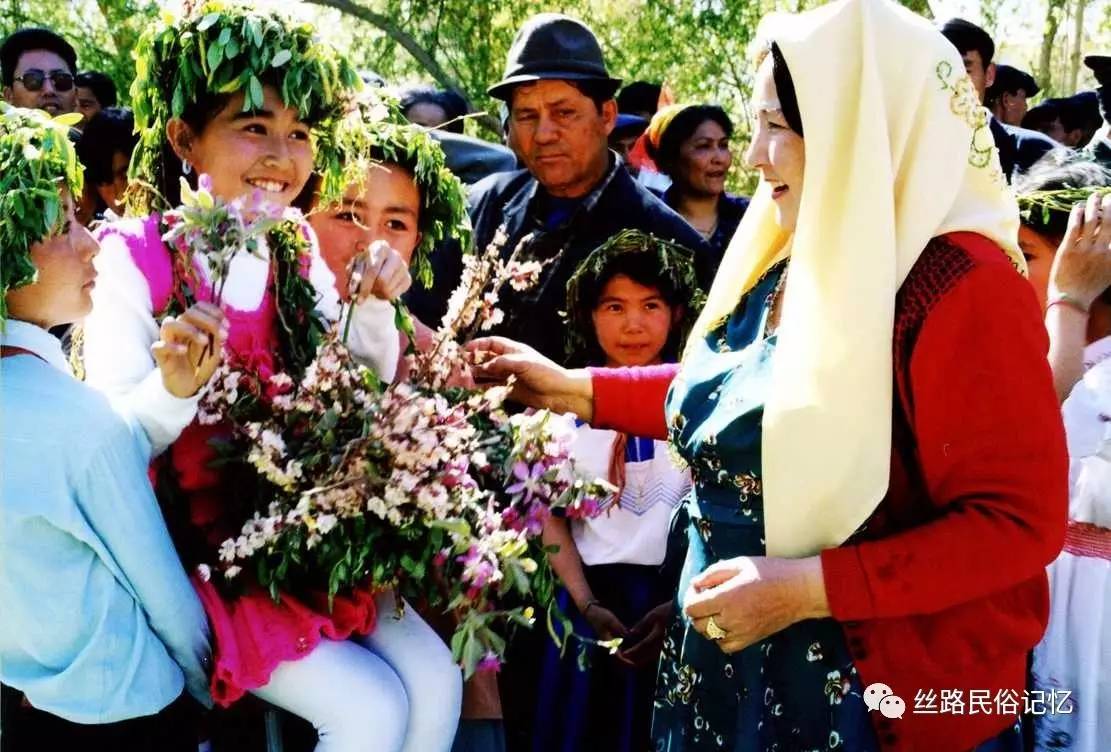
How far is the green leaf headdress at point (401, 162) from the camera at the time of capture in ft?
11.1

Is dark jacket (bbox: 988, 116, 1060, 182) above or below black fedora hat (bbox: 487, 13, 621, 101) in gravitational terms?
below

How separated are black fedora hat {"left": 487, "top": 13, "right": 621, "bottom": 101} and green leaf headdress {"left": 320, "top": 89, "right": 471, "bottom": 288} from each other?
1.42m

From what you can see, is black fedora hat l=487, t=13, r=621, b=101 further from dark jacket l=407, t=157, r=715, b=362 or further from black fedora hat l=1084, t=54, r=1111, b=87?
black fedora hat l=1084, t=54, r=1111, b=87

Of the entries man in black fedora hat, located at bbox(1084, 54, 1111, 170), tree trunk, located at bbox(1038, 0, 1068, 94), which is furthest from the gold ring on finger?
tree trunk, located at bbox(1038, 0, 1068, 94)

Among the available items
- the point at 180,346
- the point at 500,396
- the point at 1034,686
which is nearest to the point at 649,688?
the point at 1034,686

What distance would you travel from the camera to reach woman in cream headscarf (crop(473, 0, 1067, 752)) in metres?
2.43

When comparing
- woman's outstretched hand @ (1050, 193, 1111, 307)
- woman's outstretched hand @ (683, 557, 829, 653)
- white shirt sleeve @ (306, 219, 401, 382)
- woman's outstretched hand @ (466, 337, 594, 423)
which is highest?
woman's outstretched hand @ (1050, 193, 1111, 307)

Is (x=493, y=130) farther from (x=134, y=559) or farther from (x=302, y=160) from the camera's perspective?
(x=134, y=559)

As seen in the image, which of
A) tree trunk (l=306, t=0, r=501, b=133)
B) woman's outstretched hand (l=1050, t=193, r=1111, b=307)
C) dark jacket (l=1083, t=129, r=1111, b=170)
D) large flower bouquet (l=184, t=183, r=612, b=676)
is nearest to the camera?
large flower bouquet (l=184, t=183, r=612, b=676)

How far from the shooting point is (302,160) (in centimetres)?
322

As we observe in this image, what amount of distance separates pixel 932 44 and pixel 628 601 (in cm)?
212

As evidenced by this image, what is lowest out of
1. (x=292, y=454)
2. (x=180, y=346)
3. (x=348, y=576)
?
(x=348, y=576)

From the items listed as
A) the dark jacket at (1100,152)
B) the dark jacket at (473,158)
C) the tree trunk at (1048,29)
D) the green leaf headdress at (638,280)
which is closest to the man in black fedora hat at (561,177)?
the green leaf headdress at (638,280)

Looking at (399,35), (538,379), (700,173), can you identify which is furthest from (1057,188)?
(399,35)
